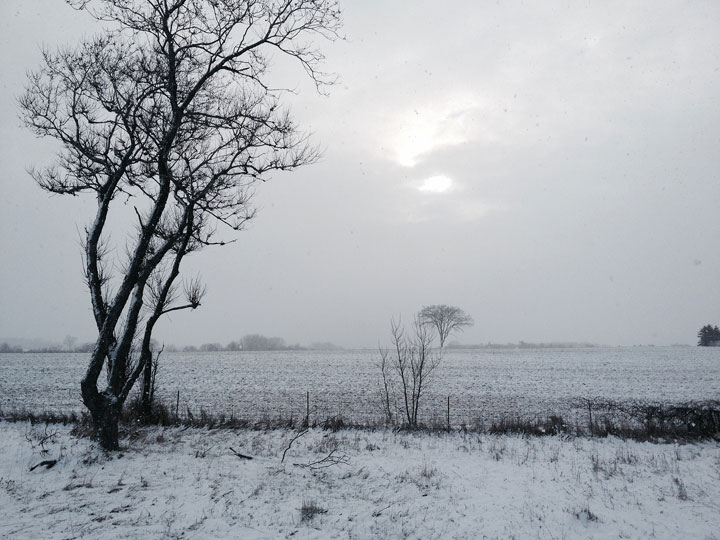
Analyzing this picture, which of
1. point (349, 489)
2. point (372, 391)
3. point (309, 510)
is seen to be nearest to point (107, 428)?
point (309, 510)

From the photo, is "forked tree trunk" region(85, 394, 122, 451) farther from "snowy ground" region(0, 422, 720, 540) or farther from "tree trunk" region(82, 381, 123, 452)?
"snowy ground" region(0, 422, 720, 540)

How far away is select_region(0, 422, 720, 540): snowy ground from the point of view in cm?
685

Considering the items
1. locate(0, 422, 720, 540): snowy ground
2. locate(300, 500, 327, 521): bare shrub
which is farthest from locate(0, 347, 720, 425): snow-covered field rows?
locate(300, 500, 327, 521): bare shrub

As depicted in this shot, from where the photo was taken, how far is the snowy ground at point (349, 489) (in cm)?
685

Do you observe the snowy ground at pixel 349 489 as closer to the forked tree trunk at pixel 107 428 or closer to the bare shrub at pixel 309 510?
the bare shrub at pixel 309 510

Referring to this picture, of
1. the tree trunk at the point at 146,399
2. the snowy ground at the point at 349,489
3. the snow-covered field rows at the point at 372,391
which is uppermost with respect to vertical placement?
the tree trunk at the point at 146,399

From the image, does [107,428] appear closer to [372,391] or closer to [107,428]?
[107,428]

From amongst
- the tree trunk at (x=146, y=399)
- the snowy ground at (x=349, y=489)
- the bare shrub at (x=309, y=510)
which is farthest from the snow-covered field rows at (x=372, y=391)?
the bare shrub at (x=309, y=510)

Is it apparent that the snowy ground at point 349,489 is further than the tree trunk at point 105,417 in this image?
No

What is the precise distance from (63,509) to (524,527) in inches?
302

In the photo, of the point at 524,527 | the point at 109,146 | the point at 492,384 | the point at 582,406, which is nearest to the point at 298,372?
the point at 492,384

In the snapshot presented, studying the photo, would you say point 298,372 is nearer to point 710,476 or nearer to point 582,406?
point 582,406

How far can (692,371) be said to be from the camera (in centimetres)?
3847

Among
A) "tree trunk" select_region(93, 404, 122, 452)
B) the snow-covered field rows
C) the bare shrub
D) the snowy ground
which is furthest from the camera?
the snow-covered field rows
